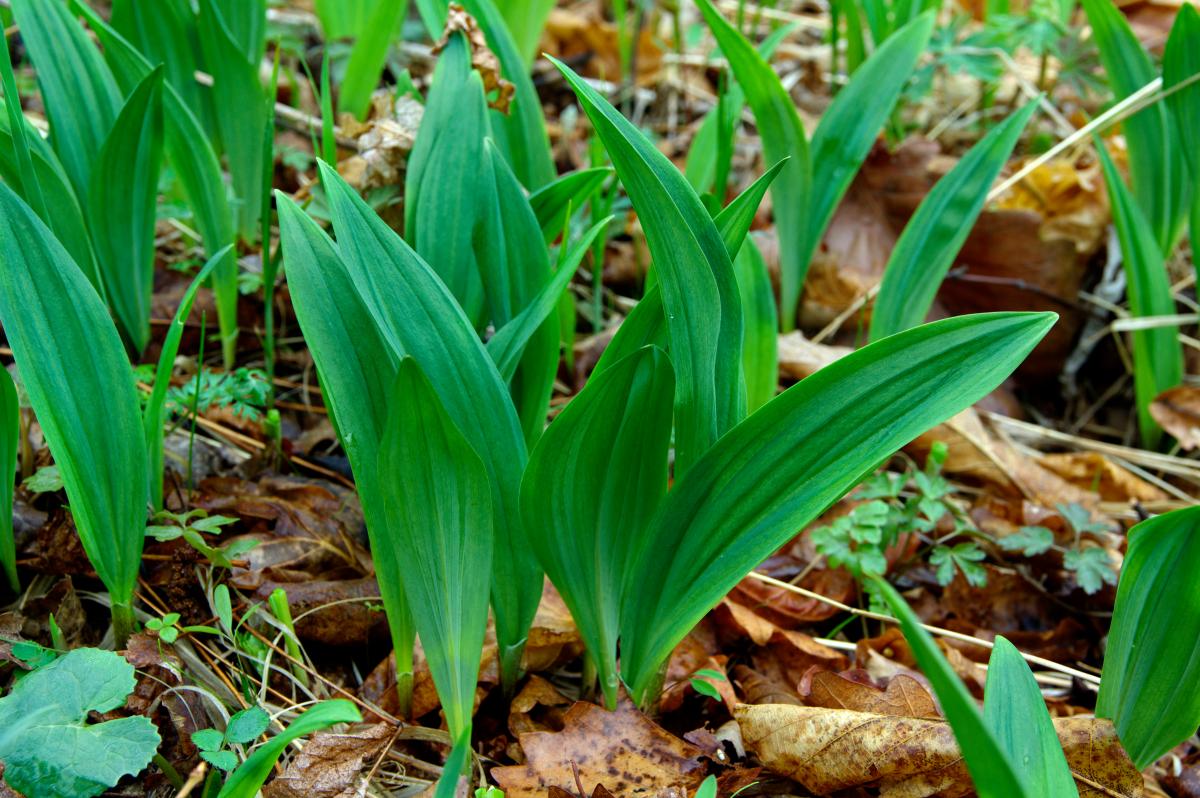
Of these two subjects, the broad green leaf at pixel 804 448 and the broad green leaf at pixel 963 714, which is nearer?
the broad green leaf at pixel 963 714

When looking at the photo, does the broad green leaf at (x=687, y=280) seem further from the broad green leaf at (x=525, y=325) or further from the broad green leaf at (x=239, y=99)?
the broad green leaf at (x=239, y=99)

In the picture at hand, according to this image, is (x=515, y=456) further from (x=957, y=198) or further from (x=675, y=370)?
(x=957, y=198)

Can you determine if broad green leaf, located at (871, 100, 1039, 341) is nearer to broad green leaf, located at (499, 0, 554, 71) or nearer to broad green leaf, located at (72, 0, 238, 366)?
broad green leaf, located at (499, 0, 554, 71)

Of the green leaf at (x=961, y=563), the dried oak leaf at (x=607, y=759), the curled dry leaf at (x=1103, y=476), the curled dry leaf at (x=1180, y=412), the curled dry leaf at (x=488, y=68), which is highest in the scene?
the curled dry leaf at (x=488, y=68)

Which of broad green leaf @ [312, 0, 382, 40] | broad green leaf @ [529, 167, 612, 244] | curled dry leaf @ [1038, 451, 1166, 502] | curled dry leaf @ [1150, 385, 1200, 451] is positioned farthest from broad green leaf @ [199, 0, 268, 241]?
curled dry leaf @ [1150, 385, 1200, 451]

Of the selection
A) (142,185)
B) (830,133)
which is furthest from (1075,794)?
(142,185)

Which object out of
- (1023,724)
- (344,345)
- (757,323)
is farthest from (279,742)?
(757,323)

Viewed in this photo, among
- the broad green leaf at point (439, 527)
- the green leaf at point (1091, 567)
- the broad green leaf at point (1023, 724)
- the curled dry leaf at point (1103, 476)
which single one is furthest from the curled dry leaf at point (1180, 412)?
the broad green leaf at point (439, 527)
